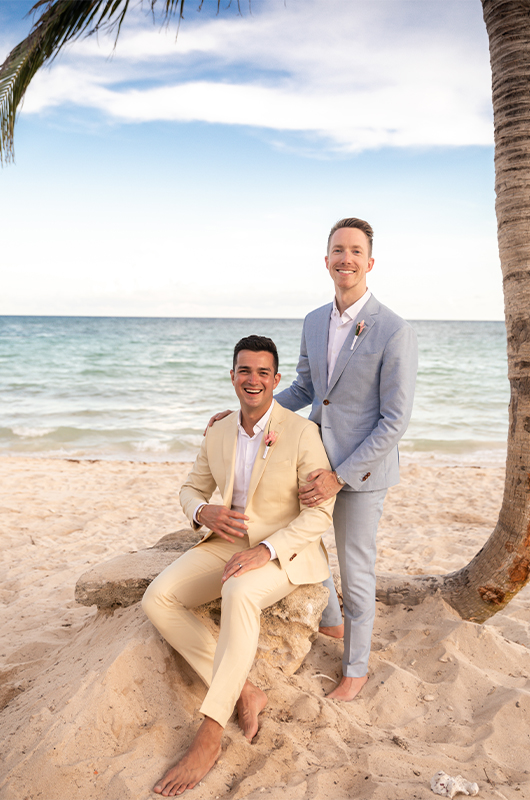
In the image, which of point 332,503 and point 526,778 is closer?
point 526,778

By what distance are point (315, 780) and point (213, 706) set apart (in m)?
0.51

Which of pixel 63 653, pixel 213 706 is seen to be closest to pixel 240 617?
pixel 213 706

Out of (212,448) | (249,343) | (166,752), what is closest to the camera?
(166,752)

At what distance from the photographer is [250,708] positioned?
106 inches

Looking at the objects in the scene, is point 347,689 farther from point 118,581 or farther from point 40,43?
point 40,43

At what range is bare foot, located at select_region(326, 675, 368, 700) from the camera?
297 cm

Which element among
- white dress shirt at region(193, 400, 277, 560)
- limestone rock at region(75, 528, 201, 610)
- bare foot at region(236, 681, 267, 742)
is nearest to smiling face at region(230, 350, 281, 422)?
white dress shirt at region(193, 400, 277, 560)

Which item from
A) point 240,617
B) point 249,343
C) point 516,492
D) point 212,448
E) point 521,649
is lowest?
point 521,649

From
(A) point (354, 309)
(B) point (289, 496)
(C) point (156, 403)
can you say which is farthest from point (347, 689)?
(C) point (156, 403)

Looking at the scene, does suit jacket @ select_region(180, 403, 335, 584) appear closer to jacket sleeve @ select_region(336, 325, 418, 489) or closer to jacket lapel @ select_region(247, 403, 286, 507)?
jacket lapel @ select_region(247, 403, 286, 507)

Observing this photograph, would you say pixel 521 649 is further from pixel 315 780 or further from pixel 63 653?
pixel 63 653

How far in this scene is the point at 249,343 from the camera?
2881 mm

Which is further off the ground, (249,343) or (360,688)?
(249,343)

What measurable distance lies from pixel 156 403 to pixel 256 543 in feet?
44.7
